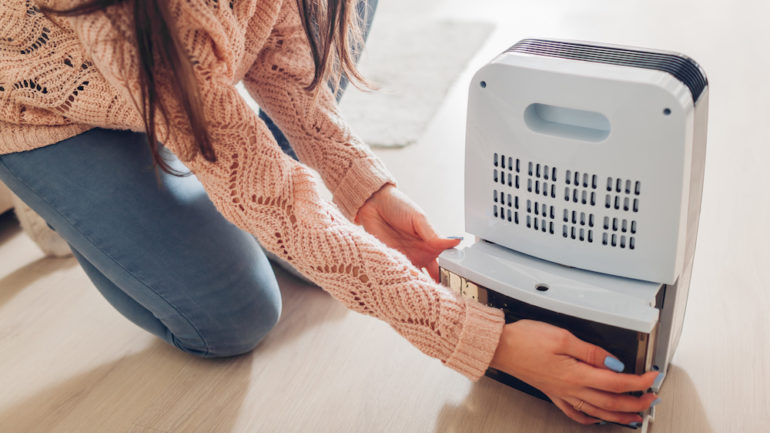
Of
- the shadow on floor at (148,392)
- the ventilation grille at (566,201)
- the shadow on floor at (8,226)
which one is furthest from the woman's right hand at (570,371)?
the shadow on floor at (8,226)

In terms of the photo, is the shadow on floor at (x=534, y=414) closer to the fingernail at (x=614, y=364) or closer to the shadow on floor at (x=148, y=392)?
the fingernail at (x=614, y=364)

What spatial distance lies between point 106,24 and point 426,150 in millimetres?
904

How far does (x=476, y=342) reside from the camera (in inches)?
27.0

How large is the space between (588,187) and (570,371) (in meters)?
0.18

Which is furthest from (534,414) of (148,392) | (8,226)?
(8,226)

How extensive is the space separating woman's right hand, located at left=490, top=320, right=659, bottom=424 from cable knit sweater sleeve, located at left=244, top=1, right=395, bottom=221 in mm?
288

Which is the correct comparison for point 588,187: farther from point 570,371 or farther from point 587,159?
point 570,371

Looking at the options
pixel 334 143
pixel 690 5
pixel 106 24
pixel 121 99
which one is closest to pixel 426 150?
pixel 334 143

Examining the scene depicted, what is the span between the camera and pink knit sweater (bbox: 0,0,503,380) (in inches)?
24.8

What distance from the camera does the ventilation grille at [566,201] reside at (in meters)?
0.66

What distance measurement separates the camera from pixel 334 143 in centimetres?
90

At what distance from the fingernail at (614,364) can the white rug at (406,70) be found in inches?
33.0

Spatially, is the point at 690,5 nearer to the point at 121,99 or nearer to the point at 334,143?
the point at 334,143

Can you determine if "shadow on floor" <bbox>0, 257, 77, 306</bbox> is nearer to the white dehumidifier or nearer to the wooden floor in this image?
the wooden floor
